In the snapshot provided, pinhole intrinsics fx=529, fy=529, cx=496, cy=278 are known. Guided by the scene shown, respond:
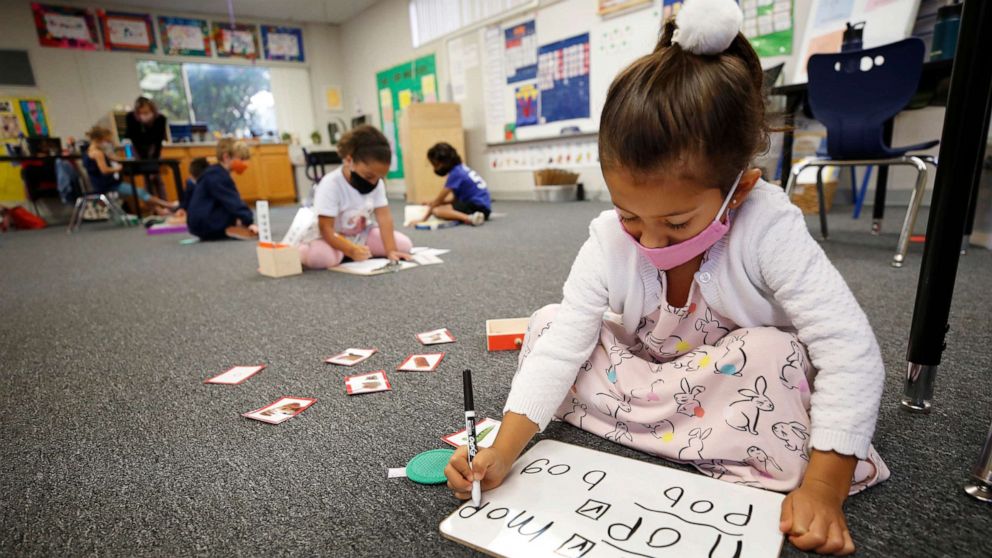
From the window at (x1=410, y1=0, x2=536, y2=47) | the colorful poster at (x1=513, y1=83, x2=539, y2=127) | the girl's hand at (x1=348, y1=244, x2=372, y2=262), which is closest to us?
the girl's hand at (x1=348, y1=244, x2=372, y2=262)

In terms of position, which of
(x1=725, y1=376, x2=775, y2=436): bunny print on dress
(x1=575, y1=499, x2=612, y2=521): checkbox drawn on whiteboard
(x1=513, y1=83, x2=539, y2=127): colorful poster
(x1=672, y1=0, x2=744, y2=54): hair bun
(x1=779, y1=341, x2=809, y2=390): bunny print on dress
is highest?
(x1=513, y1=83, x2=539, y2=127): colorful poster

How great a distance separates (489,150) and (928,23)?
403cm

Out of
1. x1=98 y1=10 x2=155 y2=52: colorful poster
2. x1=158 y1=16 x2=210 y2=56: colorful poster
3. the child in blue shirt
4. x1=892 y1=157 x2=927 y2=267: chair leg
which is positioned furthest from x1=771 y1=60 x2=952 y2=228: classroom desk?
x1=98 y1=10 x2=155 y2=52: colorful poster

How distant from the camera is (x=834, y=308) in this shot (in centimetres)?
61

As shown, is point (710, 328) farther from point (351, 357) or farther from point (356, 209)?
point (356, 209)

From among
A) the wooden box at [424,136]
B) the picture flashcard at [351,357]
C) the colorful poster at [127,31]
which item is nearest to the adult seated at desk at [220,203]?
the wooden box at [424,136]

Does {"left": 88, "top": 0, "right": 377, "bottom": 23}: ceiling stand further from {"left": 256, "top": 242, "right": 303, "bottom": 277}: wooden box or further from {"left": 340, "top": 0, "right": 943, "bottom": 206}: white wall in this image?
{"left": 256, "top": 242, "right": 303, "bottom": 277}: wooden box

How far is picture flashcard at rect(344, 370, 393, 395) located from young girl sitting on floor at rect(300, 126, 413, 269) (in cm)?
124

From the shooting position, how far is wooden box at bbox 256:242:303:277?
2.28 m

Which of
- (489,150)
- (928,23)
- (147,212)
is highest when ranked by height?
(928,23)

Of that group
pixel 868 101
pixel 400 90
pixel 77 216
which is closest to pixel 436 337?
pixel 868 101

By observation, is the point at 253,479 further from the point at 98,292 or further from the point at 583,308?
the point at 98,292

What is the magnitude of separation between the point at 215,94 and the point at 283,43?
1.21 meters

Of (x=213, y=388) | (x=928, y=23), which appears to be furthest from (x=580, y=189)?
(x=213, y=388)
